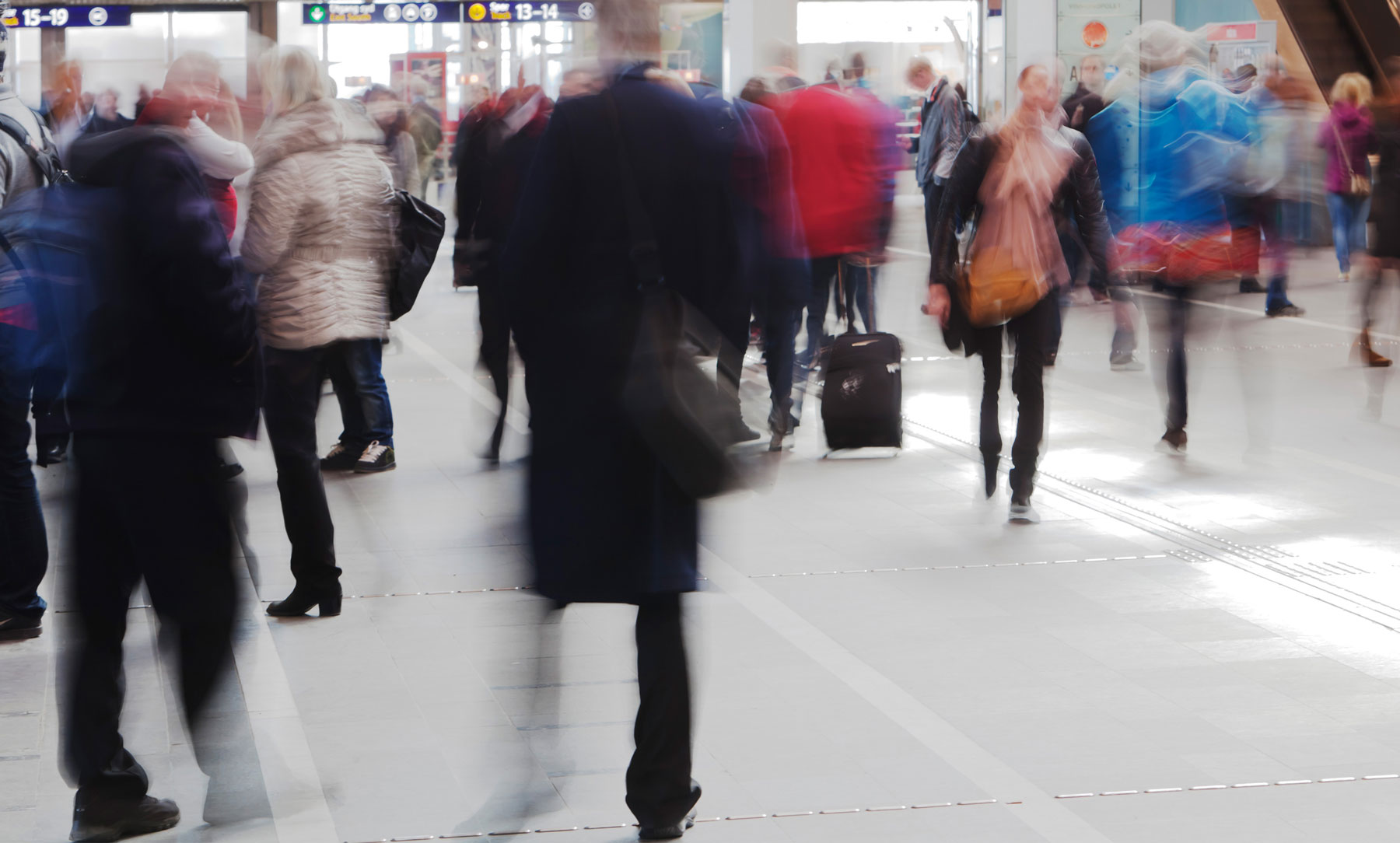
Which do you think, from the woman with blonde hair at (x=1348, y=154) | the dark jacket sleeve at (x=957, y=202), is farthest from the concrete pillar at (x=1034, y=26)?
the dark jacket sleeve at (x=957, y=202)

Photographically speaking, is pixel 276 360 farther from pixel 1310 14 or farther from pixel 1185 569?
pixel 1310 14

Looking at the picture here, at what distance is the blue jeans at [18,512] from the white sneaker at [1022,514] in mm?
3765

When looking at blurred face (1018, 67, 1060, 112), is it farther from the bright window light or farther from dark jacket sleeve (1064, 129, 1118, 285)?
the bright window light

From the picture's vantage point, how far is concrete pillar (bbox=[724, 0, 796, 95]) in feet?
92.8

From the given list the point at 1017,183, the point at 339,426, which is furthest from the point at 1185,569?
the point at 339,426

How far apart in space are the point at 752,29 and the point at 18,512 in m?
24.1

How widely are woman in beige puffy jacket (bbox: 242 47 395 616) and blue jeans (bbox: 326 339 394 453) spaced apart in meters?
2.60

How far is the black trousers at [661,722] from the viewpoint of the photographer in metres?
3.75

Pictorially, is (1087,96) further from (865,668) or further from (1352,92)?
(865,668)

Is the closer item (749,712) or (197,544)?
(197,544)

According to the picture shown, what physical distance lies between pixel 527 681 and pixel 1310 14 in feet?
69.8

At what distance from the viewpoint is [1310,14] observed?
23.5 m

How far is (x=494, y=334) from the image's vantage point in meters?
8.82

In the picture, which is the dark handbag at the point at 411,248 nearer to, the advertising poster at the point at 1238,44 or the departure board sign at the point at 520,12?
the advertising poster at the point at 1238,44
